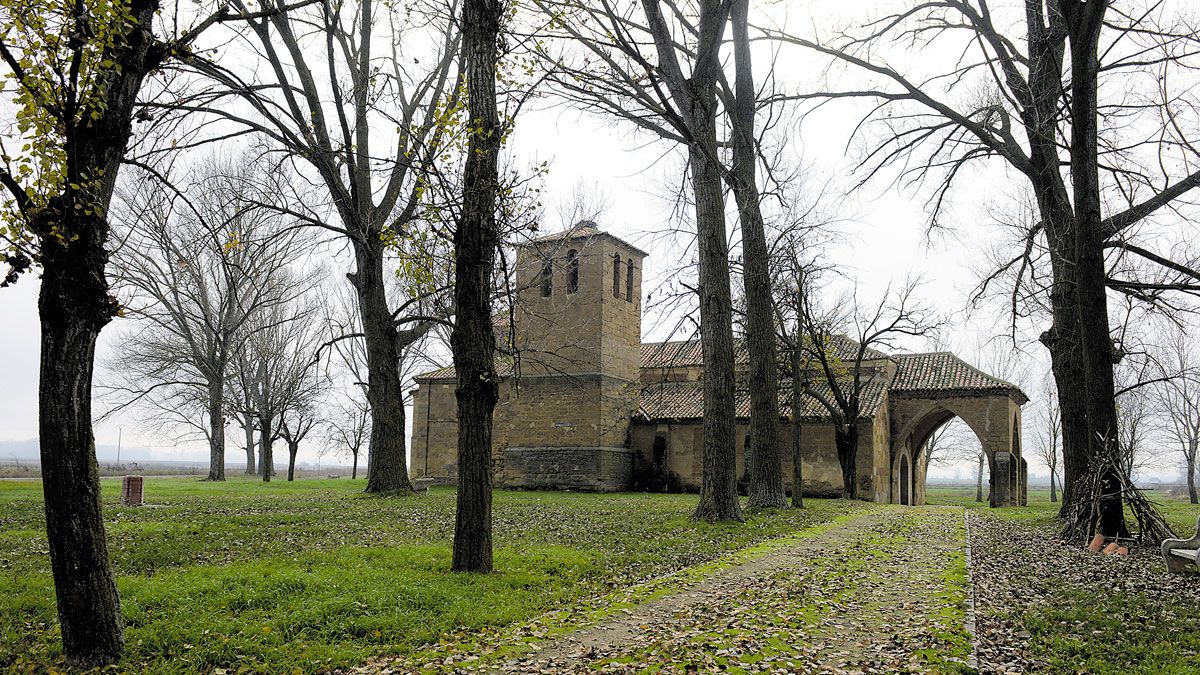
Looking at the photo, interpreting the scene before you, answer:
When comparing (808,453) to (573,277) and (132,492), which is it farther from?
(132,492)

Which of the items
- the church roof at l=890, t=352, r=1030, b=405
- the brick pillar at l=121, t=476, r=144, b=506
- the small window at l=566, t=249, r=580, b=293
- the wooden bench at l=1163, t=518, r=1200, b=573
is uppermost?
the small window at l=566, t=249, r=580, b=293

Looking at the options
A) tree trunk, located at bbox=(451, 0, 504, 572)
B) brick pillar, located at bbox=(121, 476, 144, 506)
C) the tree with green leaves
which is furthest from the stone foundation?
the tree with green leaves

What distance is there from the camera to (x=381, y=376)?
19.8 meters

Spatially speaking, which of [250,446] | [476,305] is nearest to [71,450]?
[476,305]

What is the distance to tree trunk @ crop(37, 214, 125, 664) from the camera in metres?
5.39

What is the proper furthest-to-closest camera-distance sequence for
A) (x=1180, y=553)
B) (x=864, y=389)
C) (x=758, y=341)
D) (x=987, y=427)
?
(x=864, y=389), (x=987, y=427), (x=758, y=341), (x=1180, y=553)

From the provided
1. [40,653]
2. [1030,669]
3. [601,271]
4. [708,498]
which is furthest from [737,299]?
[40,653]

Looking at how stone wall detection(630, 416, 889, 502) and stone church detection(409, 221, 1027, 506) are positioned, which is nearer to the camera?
stone wall detection(630, 416, 889, 502)

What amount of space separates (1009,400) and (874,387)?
4860mm

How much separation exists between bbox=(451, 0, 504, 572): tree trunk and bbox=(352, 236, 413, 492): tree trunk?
1174 cm

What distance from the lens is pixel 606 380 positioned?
3028cm

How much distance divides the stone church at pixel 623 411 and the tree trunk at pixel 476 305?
1974cm

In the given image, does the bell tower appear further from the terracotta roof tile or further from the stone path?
the stone path

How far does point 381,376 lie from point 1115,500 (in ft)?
50.2
